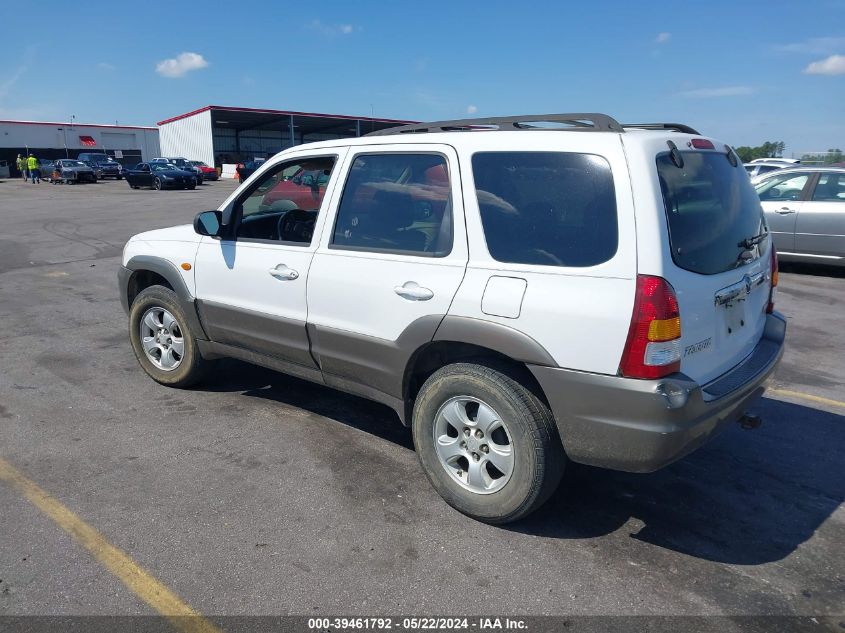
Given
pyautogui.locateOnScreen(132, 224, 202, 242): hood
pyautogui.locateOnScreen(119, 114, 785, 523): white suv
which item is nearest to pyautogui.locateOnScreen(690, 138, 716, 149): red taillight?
pyautogui.locateOnScreen(119, 114, 785, 523): white suv

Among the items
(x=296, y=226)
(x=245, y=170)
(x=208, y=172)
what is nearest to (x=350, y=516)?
(x=296, y=226)

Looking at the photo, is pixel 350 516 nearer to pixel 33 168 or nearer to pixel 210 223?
pixel 210 223

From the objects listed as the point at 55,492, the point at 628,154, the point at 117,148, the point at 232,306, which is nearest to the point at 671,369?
the point at 628,154

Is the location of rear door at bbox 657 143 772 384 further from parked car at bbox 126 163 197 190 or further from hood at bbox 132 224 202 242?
parked car at bbox 126 163 197 190

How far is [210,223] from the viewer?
4.40 m

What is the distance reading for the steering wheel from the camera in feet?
13.3

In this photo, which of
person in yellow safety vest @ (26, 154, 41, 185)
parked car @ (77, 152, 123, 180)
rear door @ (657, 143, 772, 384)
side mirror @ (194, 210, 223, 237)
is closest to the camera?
rear door @ (657, 143, 772, 384)

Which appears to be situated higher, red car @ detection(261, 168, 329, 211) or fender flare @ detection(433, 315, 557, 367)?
red car @ detection(261, 168, 329, 211)

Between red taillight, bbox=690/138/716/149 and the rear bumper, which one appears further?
red taillight, bbox=690/138/716/149

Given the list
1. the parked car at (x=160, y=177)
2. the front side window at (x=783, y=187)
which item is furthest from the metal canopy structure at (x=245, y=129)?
the front side window at (x=783, y=187)

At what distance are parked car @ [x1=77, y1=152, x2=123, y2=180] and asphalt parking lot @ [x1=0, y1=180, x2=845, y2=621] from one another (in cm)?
4027

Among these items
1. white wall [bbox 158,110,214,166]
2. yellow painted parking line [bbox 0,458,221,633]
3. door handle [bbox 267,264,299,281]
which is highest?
white wall [bbox 158,110,214,166]

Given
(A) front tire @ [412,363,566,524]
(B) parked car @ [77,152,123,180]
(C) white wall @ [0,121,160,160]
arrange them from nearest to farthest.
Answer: (A) front tire @ [412,363,566,524] → (B) parked car @ [77,152,123,180] → (C) white wall @ [0,121,160,160]

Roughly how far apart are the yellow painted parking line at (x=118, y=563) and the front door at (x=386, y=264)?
4.83 ft
